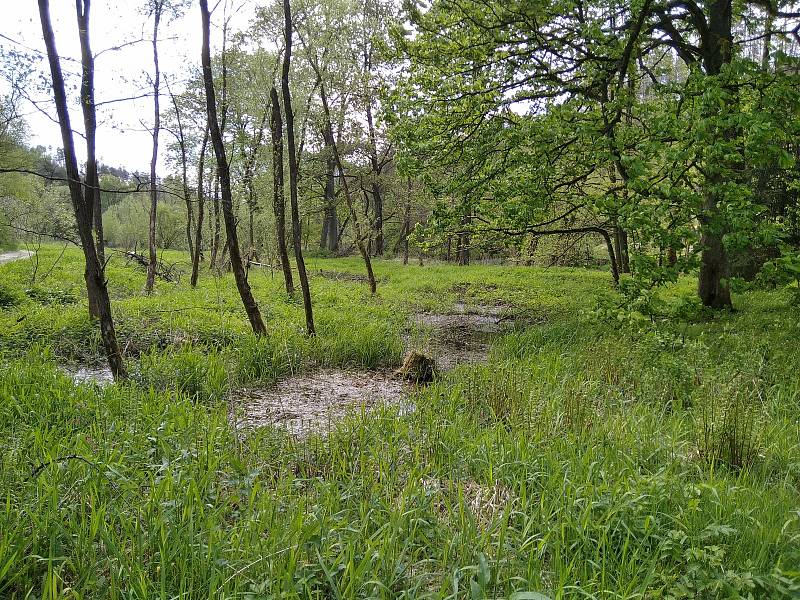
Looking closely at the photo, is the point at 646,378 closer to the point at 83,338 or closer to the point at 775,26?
the point at 83,338

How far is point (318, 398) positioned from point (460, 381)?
1.74 metres

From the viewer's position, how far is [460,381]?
576 cm

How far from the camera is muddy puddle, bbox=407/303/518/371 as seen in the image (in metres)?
8.12

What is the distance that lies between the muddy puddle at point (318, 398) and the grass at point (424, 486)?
34 cm

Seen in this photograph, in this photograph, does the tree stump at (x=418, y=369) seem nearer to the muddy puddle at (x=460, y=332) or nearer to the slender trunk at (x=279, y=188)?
the muddy puddle at (x=460, y=332)

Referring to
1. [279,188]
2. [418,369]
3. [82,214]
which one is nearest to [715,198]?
[418,369]

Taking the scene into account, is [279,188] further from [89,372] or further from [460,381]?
[460,381]

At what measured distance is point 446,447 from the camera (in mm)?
3822

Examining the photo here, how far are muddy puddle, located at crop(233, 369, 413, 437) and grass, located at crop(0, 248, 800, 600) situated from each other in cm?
34

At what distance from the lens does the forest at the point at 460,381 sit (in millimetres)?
2467

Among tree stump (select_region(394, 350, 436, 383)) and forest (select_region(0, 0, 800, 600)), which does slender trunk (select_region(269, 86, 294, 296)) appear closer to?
forest (select_region(0, 0, 800, 600))

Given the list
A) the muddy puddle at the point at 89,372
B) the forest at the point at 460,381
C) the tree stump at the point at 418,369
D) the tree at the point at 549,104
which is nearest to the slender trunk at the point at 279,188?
the forest at the point at 460,381

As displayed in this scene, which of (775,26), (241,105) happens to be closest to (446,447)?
(775,26)

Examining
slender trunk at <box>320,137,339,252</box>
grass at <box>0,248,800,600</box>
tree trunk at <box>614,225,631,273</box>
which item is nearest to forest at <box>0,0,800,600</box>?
grass at <box>0,248,800,600</box>
